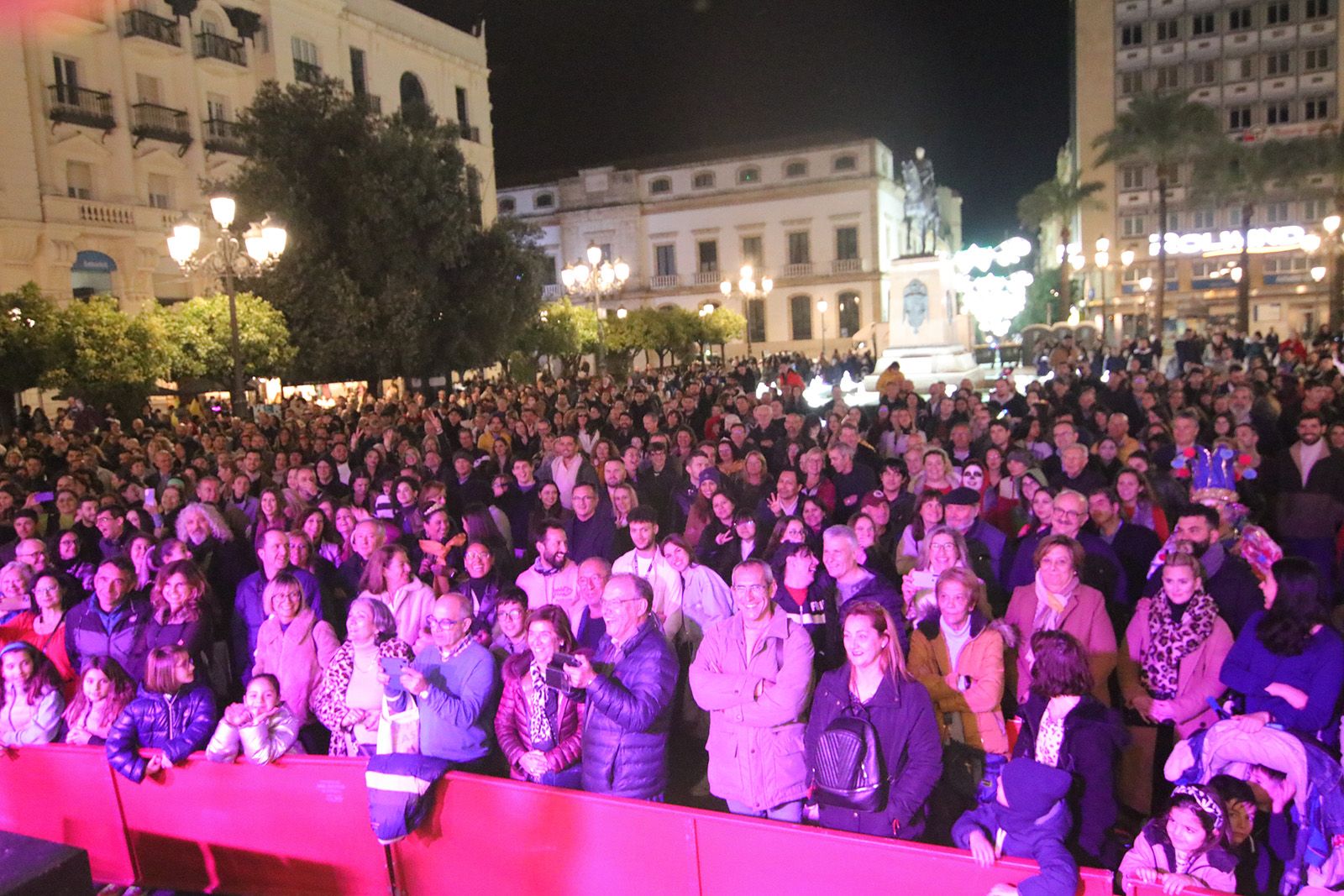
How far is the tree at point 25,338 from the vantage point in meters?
14.9

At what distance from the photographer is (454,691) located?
13.8 feet

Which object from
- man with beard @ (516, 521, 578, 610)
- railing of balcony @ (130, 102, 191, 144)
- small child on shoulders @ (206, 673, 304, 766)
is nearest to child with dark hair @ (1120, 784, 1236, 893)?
man with beard @ (516, 521, 578, 610)

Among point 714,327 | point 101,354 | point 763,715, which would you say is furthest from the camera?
point 714,327

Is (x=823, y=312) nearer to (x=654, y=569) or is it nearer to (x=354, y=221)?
(x=354, y=221)

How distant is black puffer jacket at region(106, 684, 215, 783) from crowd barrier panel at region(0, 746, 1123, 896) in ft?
0.33

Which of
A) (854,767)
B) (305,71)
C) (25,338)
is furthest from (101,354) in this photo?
(305,71)

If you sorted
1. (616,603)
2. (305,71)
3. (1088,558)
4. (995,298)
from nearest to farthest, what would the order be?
(616,603)
(1088,558)
(305,71)
(995,298)

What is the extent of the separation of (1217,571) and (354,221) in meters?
19.0

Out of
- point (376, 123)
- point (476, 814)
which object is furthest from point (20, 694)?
point (376, 123)

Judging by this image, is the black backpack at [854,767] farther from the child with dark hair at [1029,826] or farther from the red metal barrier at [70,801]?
the red metal barrier at [70,801]

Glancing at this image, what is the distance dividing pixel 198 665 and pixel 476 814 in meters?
1.97

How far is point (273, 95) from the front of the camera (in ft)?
67.1

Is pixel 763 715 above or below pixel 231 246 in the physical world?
below

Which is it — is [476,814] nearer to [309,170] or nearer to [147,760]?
[147,760]
